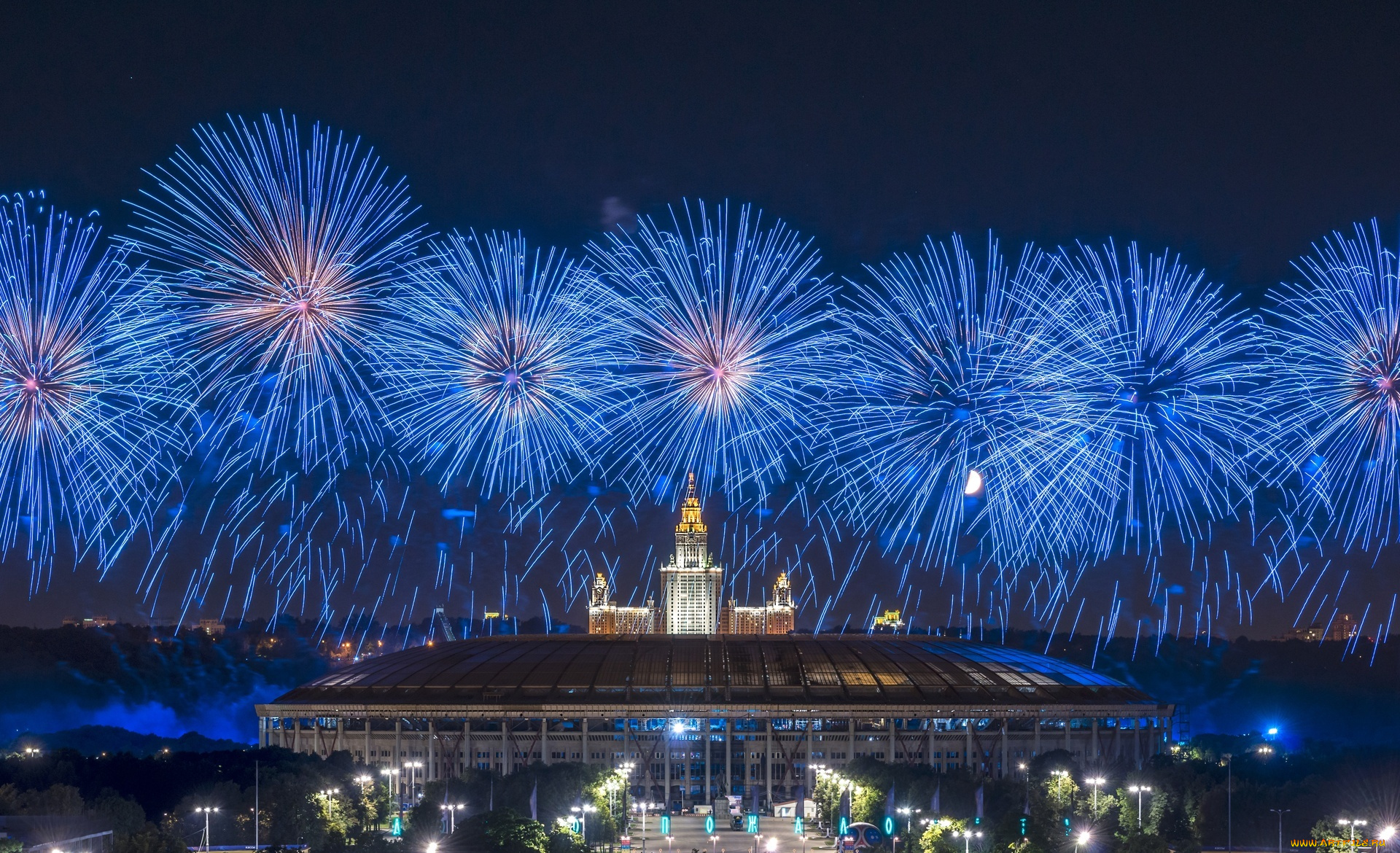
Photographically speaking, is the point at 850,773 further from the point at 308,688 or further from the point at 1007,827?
the point at 308,688

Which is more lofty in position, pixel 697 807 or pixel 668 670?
pixel 668 670

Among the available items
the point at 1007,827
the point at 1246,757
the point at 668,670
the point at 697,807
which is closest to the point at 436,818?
the point at 1007,827

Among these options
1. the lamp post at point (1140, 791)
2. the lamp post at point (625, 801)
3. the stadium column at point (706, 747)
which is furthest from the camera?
the stadium column at point (706, 747)

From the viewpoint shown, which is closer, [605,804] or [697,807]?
[605,804]

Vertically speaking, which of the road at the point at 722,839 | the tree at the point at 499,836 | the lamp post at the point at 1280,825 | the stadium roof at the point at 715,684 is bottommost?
the road at the point at 722,839

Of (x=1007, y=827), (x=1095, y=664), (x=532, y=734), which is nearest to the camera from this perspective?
(x=1007, y=827)

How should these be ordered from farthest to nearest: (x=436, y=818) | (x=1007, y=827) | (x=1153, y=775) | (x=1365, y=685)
Result: (x=1365, y=685) < (x=1153, y=775) < (x=436, y=818) < (x=1007, y=827)

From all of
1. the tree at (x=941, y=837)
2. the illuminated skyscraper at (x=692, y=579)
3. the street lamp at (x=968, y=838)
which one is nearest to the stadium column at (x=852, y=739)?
the tree at (x=941, y=837)

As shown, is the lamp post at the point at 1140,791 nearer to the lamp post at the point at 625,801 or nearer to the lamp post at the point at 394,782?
the lamp post at the point at 625,801
